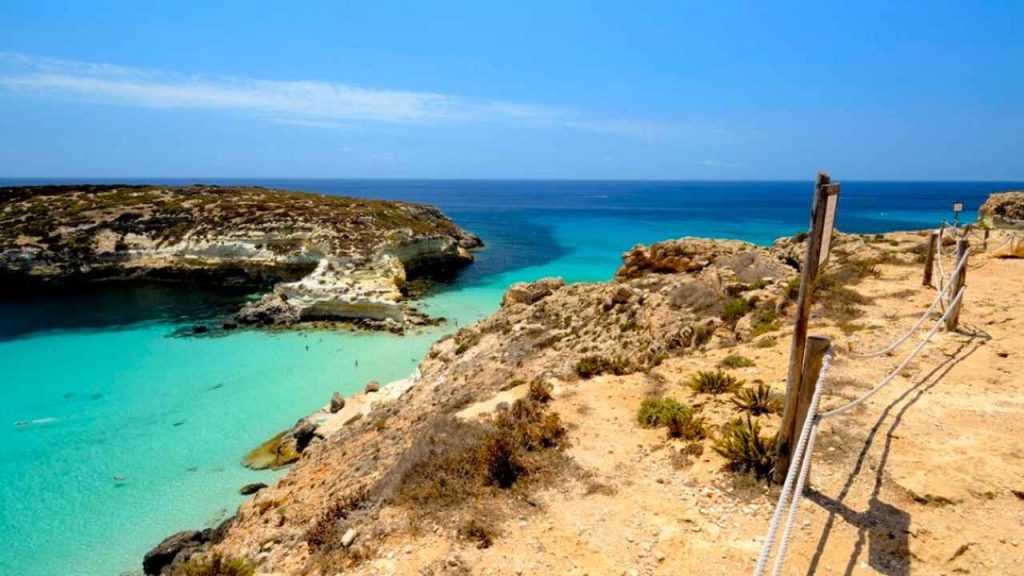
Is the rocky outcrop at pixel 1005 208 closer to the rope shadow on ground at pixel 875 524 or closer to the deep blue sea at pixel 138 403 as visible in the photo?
the deep blue sea at pixel 138 403

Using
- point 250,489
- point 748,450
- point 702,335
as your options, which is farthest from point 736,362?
point 250,489

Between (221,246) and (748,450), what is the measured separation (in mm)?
44905

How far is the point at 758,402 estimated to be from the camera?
307 inches

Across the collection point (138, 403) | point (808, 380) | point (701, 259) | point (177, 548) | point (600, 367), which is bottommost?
point (138, 403)

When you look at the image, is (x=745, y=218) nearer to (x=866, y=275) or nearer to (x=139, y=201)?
(x=866, y=275)

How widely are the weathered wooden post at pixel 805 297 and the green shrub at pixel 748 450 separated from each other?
0.32m

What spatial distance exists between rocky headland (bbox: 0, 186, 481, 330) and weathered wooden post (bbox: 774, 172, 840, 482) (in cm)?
2767

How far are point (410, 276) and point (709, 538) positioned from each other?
40.0 metres

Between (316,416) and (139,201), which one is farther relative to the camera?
(139,201)

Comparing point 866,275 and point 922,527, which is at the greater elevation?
point 866,275

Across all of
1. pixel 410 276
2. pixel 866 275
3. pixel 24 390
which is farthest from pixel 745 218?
pixel 24 390

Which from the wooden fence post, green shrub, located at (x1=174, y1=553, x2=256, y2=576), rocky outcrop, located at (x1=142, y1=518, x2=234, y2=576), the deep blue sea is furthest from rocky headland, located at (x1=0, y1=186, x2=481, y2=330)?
the wooden fence post

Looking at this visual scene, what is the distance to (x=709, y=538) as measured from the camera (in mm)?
5441

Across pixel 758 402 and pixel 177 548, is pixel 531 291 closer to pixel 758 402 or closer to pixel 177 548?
pixel 758 402
